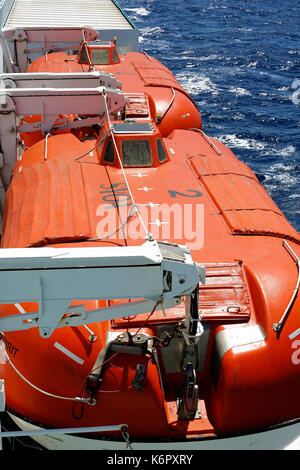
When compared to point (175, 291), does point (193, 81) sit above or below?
below

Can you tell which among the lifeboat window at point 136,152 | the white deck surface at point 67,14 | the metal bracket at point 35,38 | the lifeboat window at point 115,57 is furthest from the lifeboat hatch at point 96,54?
the lifeboat window at point 136,152

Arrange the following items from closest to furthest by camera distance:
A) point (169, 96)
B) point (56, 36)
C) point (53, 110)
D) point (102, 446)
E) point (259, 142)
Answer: point (102, 446) < point (53, 110) < point (169, 96) < point (56, 36) < point (259, 142)

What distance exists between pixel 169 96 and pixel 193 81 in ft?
46.7

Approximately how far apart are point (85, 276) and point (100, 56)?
18.0 m

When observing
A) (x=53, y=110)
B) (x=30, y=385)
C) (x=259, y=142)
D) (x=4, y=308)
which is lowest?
(x=259, y=142)

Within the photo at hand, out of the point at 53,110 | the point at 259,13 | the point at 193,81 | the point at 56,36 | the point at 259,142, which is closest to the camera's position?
the point at 53,110

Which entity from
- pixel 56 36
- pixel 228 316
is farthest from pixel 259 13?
pixel 228 316

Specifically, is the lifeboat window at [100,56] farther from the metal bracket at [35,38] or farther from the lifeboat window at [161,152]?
the lifeboat window at [161,152]

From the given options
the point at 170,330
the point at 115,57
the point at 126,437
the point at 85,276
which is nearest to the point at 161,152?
the point at 170,330

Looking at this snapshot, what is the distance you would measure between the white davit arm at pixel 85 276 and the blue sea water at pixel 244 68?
13.6m

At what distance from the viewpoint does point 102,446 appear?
8.53m
